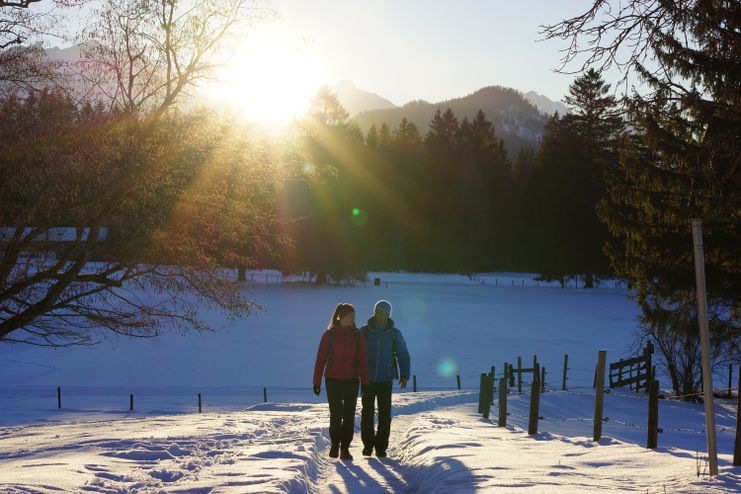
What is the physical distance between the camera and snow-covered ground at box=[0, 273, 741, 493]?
726 centimetres

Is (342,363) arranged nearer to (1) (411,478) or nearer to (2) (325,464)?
(2) (325,464)

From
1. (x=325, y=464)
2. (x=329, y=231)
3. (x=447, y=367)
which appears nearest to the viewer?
(x=325, y=464)

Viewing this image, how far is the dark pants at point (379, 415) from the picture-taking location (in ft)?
32.0

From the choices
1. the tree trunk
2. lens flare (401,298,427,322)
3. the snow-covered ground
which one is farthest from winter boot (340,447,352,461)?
the tree trunk

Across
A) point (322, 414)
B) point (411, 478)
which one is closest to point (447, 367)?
point (322, 414)

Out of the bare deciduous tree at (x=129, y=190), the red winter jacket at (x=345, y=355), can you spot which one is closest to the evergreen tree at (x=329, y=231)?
the bare deciduous tree at (x=129, y=190)

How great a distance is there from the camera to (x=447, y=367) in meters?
32.9

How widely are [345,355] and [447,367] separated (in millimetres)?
24229

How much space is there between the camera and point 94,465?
298 inches

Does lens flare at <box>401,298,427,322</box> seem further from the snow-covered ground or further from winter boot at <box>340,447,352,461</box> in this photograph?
winter boot at <box>340,447,352,461</box>

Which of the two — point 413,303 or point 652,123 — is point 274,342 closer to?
point 413,303

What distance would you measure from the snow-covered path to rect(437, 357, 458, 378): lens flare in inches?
746

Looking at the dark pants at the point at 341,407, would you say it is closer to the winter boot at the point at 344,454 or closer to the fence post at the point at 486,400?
the winter boot at the point at 344,454

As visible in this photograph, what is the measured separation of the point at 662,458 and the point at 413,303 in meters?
43.9
